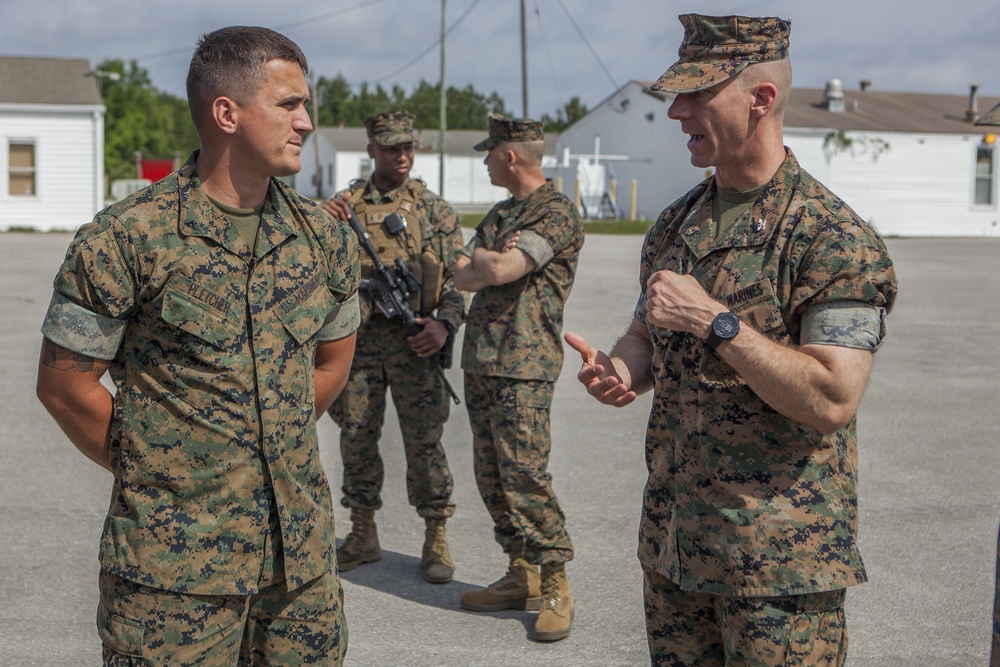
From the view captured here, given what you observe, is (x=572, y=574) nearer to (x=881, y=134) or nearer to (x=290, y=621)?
(x=290, y=621)

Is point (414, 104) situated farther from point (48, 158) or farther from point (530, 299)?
point (530, 299)

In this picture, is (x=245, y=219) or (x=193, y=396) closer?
(x=193, y=396)

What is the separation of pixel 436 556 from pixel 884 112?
3495cm

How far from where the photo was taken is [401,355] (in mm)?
5793

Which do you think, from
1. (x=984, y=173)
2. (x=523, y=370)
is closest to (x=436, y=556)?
(x=523, y=370)

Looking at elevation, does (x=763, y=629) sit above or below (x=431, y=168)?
below

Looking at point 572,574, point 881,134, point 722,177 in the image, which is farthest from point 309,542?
point 881,134

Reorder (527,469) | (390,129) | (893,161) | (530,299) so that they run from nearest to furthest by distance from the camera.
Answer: (527,469) < (530,299) < (390,129) < (893,161)

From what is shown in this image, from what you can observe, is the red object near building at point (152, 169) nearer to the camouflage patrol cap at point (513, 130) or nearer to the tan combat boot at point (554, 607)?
the camouflage patrol cap at point (513, 130)

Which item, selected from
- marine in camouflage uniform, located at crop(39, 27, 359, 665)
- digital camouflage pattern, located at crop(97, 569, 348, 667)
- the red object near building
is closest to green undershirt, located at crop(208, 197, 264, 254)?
marine in camouflage uniform, located at crop(39, 27, 359, 665)

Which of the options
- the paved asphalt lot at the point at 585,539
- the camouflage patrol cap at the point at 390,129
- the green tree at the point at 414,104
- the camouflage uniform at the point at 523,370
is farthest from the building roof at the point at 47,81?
the green tree at the point at 414,104

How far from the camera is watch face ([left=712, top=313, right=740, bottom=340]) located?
8.63ft

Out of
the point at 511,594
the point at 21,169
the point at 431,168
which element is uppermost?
the point at 431,168

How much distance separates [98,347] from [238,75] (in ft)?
2.50
